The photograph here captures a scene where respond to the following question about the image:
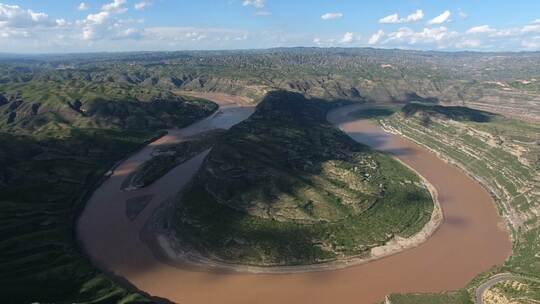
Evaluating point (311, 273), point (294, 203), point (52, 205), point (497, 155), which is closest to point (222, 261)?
point (311, 273)

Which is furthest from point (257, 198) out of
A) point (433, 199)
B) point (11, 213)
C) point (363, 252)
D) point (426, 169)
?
point (426, 169)

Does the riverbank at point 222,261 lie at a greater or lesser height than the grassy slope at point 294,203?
lesser

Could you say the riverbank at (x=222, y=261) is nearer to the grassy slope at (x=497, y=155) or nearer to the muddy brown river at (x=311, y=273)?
the muddy brown river at (x=311, y=273)

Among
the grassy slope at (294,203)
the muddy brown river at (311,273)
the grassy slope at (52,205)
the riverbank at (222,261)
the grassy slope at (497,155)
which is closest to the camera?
the grassy slope at (52,205)

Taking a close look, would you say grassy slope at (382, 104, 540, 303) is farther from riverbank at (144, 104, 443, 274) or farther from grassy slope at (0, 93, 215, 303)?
grassy slope at (0, 93, 215, 303)

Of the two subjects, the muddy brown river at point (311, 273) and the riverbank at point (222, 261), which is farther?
the riverbank at point (222, 261)

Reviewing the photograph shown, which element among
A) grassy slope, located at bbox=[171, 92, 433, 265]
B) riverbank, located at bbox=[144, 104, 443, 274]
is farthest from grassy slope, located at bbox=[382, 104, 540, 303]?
grassy slope, located at bbox=[171, 92, 433, 265]

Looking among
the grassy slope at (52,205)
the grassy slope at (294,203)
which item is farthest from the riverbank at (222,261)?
the grassy slope at (52,205)

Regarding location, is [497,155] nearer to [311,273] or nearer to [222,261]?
[311,273]
